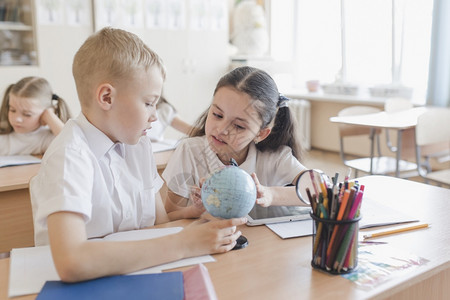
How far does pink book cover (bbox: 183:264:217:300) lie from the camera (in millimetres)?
800

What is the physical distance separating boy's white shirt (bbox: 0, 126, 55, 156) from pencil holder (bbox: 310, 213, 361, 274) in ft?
6.47

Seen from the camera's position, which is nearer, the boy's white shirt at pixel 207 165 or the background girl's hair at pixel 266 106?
the background girl's hair at pixel 266 106

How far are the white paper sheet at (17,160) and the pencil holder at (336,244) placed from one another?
1.70 metres

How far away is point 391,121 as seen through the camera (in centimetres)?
337

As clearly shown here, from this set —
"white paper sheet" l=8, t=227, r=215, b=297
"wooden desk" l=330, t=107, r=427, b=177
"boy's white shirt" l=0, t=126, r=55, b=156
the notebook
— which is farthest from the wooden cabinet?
the notebook

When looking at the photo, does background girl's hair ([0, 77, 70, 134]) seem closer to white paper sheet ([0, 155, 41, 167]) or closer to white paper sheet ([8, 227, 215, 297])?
white paper sheet ([0, 155, 41, 167])

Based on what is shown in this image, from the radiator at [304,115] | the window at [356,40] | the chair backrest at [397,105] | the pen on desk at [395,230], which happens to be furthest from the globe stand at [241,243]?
the radiator at [304,115]

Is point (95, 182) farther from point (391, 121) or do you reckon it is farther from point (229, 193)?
point (391, 121)

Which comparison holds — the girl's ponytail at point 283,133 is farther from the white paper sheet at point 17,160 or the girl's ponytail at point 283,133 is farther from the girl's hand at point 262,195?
the white paper sheet at point 17,160

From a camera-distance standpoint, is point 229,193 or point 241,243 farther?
point 241,243

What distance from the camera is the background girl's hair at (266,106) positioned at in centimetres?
133

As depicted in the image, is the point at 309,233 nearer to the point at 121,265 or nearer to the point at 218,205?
the point at 218,205

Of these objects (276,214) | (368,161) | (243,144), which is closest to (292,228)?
(276,214)

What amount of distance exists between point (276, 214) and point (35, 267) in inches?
25.1
